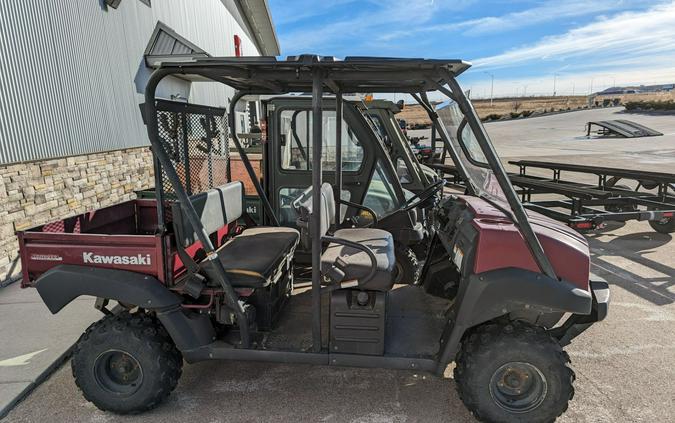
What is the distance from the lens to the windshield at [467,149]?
3094mm

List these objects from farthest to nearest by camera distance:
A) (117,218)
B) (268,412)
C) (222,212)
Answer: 1. (117,218)
2. (222,212)
3. (268,412)

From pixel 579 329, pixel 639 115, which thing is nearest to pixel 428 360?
pixel 579 329

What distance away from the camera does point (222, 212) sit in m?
3.37

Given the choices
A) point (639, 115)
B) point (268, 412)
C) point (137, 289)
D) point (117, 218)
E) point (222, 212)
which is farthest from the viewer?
point (639, 115)

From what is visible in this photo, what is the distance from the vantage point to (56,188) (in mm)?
6078

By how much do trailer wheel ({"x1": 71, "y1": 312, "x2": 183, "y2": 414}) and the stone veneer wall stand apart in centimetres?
324

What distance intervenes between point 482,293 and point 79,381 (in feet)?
8.23

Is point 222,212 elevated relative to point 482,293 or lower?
elevated

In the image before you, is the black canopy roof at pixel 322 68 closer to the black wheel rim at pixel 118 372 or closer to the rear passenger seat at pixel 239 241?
the rear passenger seat at pixel 239 241

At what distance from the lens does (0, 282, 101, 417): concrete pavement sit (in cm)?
319

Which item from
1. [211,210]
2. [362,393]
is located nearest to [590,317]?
[362,393]

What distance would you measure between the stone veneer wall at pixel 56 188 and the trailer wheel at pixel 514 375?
17.2 feet

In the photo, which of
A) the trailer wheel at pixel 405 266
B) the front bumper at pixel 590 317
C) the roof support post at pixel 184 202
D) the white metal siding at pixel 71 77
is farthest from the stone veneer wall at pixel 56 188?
the front bumper at pixel 590 317

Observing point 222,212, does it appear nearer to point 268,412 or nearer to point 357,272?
point 357,272
